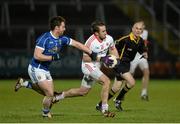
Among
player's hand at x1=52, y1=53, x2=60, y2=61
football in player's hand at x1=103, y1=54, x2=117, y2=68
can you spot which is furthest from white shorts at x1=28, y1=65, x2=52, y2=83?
football in player's hand at x1=103, y1=54, x2=117, y2=68

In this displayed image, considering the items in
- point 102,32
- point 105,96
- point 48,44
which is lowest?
point 105,96

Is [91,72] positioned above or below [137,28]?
below

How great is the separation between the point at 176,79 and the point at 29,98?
A: 44.4ft

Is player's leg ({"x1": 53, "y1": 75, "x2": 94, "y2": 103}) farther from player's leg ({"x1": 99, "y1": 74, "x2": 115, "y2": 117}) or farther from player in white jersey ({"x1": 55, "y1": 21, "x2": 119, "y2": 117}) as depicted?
player's leg ({"x1": 99, "y1": 74, "x2": 115, "y2": 117})

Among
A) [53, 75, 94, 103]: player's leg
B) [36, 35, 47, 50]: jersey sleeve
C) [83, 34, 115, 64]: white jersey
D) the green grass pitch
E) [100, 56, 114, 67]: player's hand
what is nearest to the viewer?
the green grass pitch

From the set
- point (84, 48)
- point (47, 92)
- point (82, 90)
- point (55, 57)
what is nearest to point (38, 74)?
point (47, 92)

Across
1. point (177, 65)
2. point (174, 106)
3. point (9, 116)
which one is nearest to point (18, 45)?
point (177, 65)

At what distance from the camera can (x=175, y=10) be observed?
36.3 m

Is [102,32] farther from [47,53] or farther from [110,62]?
[47,53]

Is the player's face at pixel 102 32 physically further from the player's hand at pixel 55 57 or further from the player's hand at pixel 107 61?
the player's hand at pixel 55 57

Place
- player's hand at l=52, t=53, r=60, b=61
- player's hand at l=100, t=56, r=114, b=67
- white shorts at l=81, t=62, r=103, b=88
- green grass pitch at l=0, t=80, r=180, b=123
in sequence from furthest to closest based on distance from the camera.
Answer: white shorts at l=81, t=62, r=103, b=88 → player's hand at l=100, t=56, r=114, b=67 → player's hand at l=52, t=53, r=60, b=61 → green grass pitch at l=0, t=80, r=180, b=123

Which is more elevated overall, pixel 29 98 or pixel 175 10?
pixel 175 10

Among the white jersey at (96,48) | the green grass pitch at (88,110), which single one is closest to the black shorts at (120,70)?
the green grass pitch at (88,110)

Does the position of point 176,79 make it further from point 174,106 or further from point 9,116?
point 9,116
